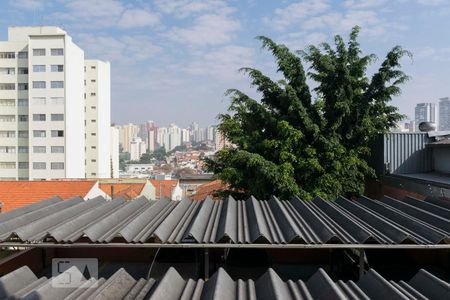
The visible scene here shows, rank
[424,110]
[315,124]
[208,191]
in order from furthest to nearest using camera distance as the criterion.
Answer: [424,110]
[208,191]
[315,124]

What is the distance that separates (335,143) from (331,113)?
102cm

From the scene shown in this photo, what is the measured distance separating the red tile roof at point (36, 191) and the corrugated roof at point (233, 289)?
1494 centimetres

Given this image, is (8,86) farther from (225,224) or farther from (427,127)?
(225,224)

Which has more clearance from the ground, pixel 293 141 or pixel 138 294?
pixel 293 141

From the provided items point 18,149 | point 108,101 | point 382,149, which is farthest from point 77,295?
point 108,101

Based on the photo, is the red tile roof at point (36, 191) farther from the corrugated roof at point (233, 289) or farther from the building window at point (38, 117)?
the building window at point (38, 117)

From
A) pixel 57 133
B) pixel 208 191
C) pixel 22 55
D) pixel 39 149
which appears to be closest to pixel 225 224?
pixel 208 191

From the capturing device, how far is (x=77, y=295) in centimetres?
288

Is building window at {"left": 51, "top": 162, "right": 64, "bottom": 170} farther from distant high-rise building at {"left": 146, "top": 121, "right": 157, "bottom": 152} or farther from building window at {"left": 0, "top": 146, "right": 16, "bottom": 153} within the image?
distant high-rise building at {"left": 146, "top": 121, "right": 157, "bottom": 152}

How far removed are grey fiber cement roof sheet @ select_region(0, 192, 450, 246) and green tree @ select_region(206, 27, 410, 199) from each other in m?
3.97

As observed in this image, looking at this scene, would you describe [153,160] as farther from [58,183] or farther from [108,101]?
[58,183]

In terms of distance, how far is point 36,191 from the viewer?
18.0m

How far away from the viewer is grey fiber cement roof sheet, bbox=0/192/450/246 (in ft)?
14.0

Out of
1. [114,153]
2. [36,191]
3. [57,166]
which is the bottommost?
[57,166]
